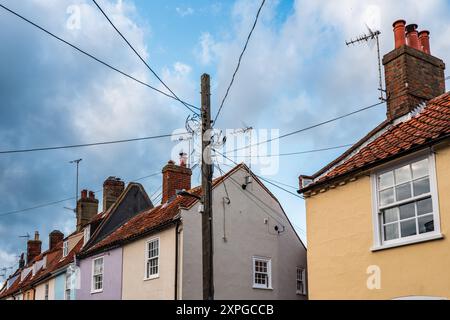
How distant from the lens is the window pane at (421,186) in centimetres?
1170

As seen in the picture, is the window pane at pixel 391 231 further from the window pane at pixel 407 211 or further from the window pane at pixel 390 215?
the window pane at pixel 407 211

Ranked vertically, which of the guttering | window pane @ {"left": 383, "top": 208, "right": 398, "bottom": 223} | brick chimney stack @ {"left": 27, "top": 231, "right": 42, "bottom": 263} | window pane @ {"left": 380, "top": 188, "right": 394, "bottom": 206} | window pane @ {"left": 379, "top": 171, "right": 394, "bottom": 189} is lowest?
window pane @ {"left": 383, "top": 208, "right": 398, "bottom": 223}

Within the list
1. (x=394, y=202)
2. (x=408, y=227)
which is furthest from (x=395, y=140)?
(x=408, y=227)

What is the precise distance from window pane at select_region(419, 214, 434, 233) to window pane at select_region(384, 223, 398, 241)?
2.17ft

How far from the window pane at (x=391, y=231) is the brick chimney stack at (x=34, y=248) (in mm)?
46393

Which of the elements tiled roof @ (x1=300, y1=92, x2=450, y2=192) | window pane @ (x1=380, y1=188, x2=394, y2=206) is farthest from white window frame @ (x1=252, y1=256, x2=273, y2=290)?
window pane @ (x1=380, y1=188, x2=394, y2=206)

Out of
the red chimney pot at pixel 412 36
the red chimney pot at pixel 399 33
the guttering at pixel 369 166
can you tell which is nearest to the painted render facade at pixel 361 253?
the guttering at pixel 369 166

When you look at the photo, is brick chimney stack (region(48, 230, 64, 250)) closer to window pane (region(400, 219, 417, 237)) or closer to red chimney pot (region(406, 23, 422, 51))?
red chimney pot (region(406, 23, 422, 51))

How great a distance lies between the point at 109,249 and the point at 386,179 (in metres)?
17.2

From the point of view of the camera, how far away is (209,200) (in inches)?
514

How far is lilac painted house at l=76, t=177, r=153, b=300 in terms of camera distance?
2619 centimetres

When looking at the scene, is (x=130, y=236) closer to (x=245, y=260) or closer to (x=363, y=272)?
(x=245, y=260)

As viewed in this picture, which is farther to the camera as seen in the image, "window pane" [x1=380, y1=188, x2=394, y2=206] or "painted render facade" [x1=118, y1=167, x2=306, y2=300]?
"painted render facade" [x1=118, y1=167, x2=306, y2=300]
